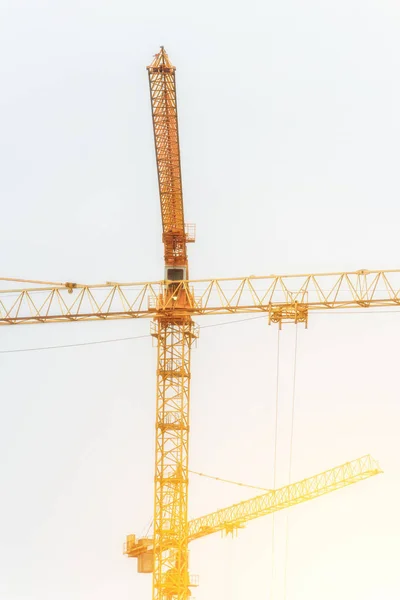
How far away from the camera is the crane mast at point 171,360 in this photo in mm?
60969

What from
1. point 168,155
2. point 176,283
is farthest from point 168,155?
point 176,283

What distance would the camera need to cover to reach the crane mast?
61.0 m

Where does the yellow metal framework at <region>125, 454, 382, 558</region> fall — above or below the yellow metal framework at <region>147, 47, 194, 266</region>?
below

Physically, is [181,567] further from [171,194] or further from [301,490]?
[171,194]

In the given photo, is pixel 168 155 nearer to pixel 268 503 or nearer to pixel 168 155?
pixel 168 155

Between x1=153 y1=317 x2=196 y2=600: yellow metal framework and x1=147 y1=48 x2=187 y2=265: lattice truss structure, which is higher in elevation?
x1=147 y1=48 x2=187 y2=265: lattice truss structure

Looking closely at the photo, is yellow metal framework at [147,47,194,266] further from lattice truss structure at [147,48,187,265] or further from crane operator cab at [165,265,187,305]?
crane operator cab at [165,265,187,305]

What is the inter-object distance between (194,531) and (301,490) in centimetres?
844

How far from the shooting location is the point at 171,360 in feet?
204

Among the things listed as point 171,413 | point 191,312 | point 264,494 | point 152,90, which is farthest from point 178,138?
point 264,494

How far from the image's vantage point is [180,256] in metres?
63.3

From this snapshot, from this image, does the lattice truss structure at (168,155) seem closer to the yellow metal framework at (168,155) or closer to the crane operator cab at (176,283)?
the yellow metal framework at (168,155)

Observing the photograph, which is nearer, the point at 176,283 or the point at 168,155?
the point at 176,283

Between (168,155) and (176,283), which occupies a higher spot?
(168,155)
